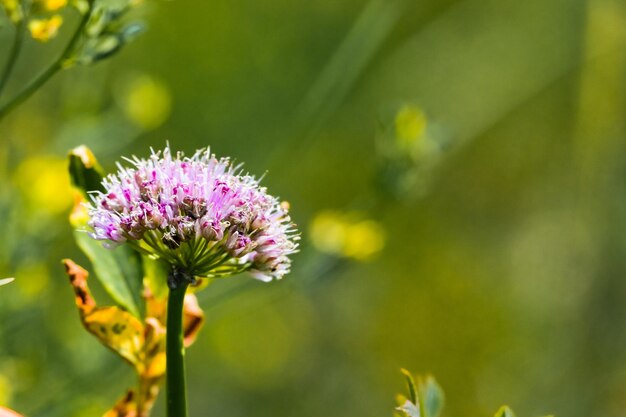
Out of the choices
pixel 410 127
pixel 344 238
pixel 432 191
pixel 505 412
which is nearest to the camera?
pixel 505 412

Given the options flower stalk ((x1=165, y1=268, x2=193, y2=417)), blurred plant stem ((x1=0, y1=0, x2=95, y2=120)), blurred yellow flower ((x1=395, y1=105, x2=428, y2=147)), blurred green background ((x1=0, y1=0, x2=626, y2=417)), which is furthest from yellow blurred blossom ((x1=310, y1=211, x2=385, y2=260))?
flower stalk ((x1=165, y1=268, x2=193, y2=417))

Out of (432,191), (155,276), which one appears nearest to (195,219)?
(155,276)

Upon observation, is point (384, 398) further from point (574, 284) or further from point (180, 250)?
point (180, 250)

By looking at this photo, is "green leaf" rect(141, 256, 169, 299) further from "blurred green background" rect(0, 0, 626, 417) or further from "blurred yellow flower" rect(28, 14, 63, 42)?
"blurred green background" rect(0, 0, 626, 417)

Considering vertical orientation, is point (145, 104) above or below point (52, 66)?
above

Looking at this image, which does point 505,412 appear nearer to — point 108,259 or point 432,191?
point 108,259

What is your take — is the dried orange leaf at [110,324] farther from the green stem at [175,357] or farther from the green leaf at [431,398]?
the green leaf at [431,398]
